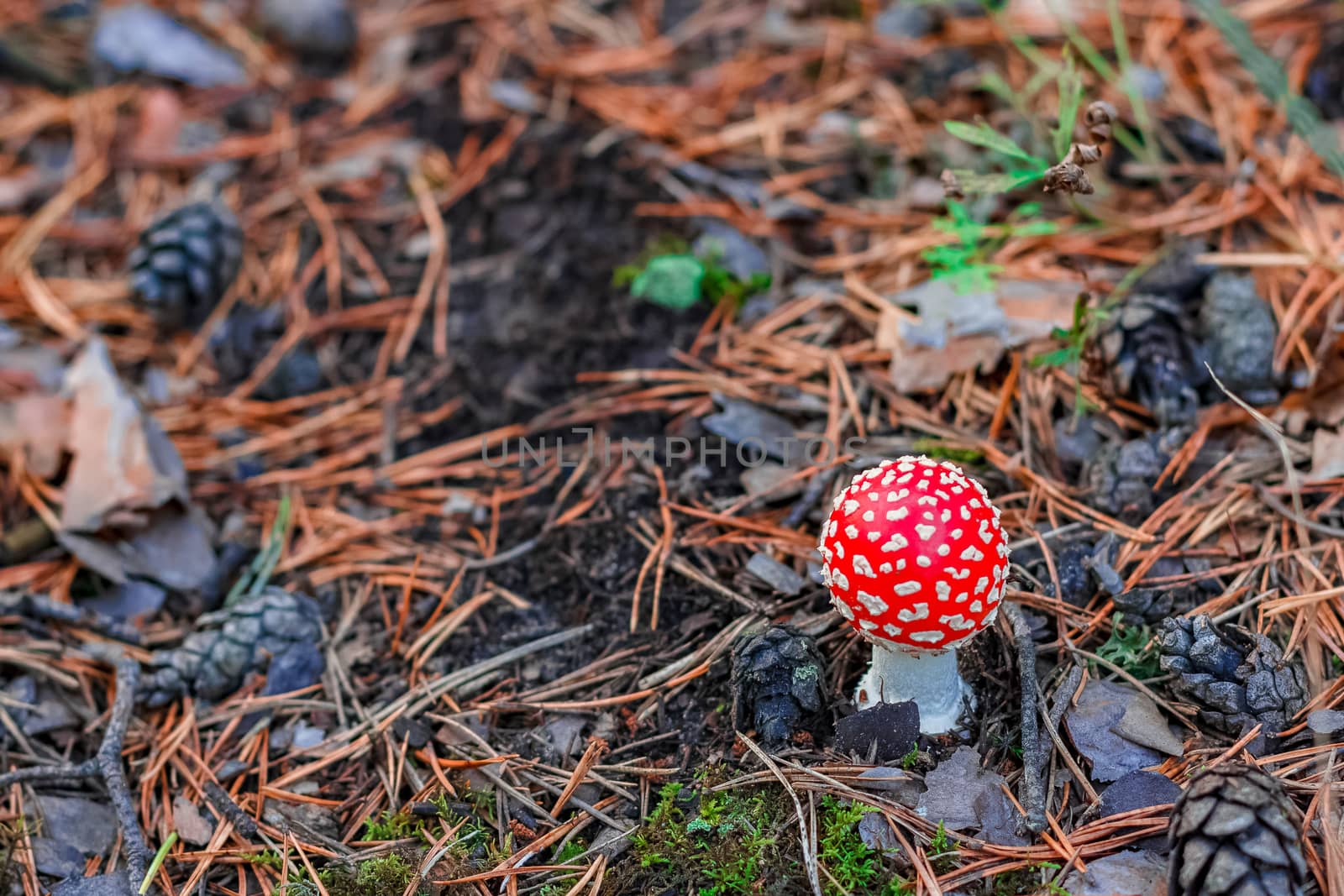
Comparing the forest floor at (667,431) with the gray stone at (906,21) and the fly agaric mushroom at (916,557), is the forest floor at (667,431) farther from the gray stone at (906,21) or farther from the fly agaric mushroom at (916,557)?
the fly agaric mushroom at (916,557)

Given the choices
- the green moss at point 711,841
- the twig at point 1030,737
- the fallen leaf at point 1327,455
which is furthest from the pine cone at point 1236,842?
the fallen leaf at point 1327,455

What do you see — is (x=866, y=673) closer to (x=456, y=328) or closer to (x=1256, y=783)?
(x=1256, y=783)

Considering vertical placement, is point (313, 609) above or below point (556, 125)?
below

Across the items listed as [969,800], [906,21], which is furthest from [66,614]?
[906,21]

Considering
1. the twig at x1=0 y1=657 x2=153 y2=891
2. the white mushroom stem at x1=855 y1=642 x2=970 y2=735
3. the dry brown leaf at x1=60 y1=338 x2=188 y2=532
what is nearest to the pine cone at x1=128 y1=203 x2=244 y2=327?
the dry brown leaf at x1=60 y1=338 x2=188 y2=532

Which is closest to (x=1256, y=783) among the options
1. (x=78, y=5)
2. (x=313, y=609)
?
(x=313, y=609)

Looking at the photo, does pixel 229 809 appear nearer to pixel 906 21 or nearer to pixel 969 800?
pixel 969 800
